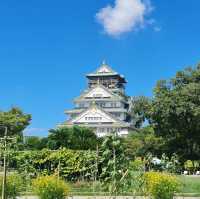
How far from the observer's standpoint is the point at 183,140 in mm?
41031

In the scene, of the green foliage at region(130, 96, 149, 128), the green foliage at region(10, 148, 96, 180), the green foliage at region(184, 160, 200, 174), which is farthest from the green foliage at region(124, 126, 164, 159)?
the green foliage at region(10, 148, 96, 180)

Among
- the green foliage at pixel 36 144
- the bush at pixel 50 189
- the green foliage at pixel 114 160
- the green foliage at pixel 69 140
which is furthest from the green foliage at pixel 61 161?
the green foliage at pixel 114 160

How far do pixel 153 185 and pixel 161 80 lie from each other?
23870mm

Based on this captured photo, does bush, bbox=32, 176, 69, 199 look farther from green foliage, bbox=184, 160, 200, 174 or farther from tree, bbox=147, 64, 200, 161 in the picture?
green foliage, bbox=184, 160, 200, 174

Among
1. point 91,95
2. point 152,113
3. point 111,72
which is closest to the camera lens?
point 152,113

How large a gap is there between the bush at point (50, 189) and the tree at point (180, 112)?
21781 millimetres

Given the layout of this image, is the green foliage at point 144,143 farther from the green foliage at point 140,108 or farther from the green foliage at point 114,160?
the green foliage at point 114,160

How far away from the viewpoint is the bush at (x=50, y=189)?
52.7 feet

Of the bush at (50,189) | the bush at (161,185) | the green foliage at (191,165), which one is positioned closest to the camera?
the bush at (50,189)

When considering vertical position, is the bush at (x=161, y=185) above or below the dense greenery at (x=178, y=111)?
below

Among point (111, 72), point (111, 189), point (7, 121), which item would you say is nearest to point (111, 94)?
point (111, 72)

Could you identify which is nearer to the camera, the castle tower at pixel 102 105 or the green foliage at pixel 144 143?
the green foliage at pixel 144 143

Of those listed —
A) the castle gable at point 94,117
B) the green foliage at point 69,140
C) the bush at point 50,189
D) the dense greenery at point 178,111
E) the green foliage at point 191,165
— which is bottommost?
the bush at point 50,189

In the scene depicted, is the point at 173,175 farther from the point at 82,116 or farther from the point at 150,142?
the point at 82,116
